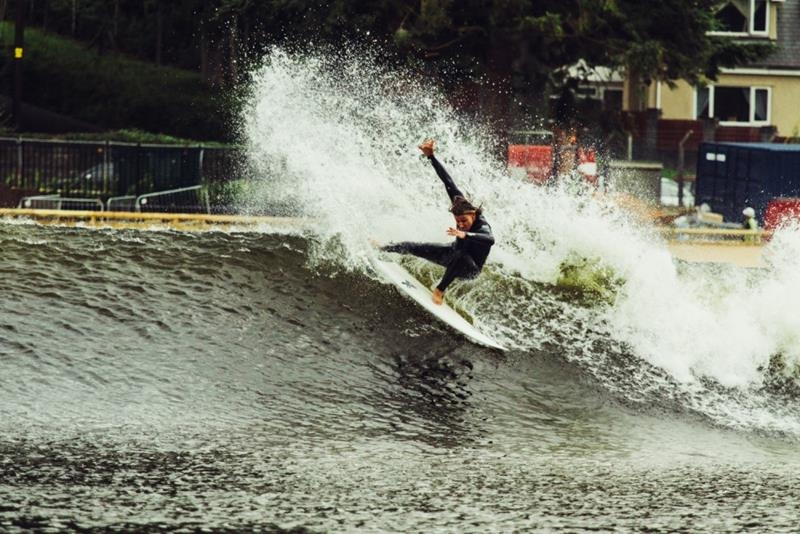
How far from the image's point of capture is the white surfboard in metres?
16.3

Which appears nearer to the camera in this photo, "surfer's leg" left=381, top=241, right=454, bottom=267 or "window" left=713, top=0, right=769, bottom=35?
"surfer's leg" left=381, top=241, right=454, bottom=267

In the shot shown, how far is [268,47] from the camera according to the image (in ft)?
111

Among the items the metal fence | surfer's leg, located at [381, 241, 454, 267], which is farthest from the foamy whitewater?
the metal fence

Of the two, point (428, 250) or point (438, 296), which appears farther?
point (438, 296)

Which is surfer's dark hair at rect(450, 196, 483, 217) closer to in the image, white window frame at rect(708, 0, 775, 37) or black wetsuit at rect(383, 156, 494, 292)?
black wetsuit at rect(383, 156, 494, 292)

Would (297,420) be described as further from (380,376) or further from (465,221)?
Result: (465,221)

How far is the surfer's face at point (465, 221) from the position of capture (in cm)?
1606

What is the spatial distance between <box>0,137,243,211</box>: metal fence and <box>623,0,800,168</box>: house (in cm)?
2942

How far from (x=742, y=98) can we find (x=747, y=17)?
3038 mm

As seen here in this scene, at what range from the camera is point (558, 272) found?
1902 centimetres

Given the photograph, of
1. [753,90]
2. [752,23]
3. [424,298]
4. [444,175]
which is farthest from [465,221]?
[753,90]

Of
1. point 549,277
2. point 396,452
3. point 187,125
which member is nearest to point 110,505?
point 396,452

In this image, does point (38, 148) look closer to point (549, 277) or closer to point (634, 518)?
point (549, 277)

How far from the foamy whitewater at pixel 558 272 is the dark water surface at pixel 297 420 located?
2.20 feet
